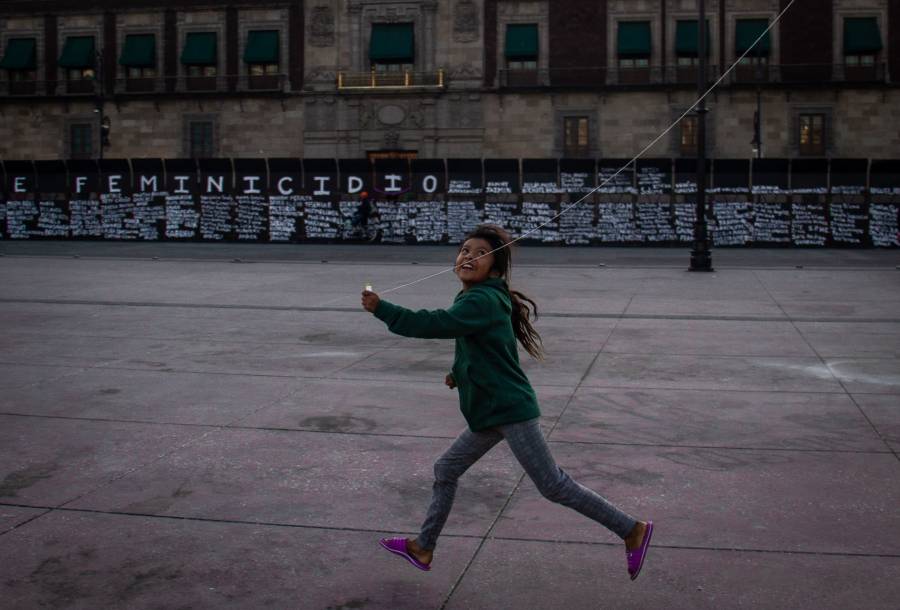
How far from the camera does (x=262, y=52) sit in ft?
145

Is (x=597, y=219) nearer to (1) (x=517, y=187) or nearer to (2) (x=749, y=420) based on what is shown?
(1) (x=517, y=187)

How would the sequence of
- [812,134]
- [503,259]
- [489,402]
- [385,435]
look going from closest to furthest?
1. [489,402]
2. [503,259]
3. [385,435]
4. [812,134]

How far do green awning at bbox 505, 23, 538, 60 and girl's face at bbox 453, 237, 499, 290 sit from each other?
39.2m

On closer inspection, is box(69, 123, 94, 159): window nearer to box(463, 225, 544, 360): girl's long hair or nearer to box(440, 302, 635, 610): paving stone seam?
box(440, 302, 635, 610): paving stone seam

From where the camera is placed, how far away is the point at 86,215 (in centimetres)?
3697

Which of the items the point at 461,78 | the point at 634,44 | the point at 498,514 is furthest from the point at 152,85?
the point at 498,514

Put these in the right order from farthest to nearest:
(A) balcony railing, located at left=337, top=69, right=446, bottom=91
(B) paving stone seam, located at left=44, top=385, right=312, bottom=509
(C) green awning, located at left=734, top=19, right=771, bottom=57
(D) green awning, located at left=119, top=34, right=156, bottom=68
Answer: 1. (D) green awning, located at left=119, top=34, right=156, bottom=68
2. (A) balcony railing, located at left=337, top=69, right=446, bottom=91
3. (C) green awning, located at left=734, top=19, right=771, bottom=57
4. (B) paving stone seam, located at left=44, top=385, right=312, bottom=509

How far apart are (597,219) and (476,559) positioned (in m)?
30.8

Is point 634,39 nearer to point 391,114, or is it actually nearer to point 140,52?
point 391,114

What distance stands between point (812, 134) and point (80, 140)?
31.5 metres

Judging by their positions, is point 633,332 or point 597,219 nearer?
point 633,332

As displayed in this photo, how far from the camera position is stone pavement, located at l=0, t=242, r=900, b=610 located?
13.9 ft

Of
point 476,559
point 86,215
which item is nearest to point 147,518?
point 476,559

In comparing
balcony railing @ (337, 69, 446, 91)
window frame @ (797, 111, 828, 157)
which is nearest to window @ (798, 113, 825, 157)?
window frame @ (797, 111, 828, 157)
